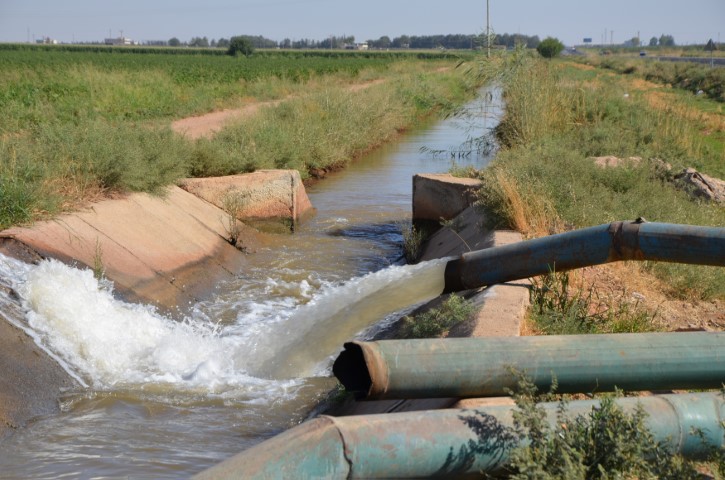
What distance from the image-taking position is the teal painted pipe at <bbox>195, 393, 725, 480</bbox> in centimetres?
320

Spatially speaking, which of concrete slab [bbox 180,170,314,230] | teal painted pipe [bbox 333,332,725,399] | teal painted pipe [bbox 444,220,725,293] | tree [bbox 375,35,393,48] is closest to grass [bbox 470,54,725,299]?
teal painted pipe [bbox 444,220,725,293]

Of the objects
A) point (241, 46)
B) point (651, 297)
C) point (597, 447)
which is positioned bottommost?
point (651, 297)

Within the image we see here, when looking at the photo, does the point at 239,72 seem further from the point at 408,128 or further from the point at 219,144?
the point at 219,144

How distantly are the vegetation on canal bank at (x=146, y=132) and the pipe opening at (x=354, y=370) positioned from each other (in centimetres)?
496

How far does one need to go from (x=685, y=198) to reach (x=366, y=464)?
820 cm

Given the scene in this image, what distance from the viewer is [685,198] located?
10.4m

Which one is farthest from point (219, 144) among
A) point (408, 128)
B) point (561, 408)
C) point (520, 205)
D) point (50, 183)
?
point (408, 128)

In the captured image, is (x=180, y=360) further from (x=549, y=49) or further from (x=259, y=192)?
(x=549, y=49)

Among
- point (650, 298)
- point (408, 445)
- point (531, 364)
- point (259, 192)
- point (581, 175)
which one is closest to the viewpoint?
point (408, 445)

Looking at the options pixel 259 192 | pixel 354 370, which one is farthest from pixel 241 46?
pixel 354 370

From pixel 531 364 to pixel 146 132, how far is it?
30.1 ft

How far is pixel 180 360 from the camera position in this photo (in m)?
7.12

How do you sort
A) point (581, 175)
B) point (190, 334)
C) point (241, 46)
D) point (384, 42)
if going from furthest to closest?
point (384, 42) → point (241, 46) → point (581, 175) → point (190, 334)

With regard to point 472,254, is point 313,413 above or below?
below
